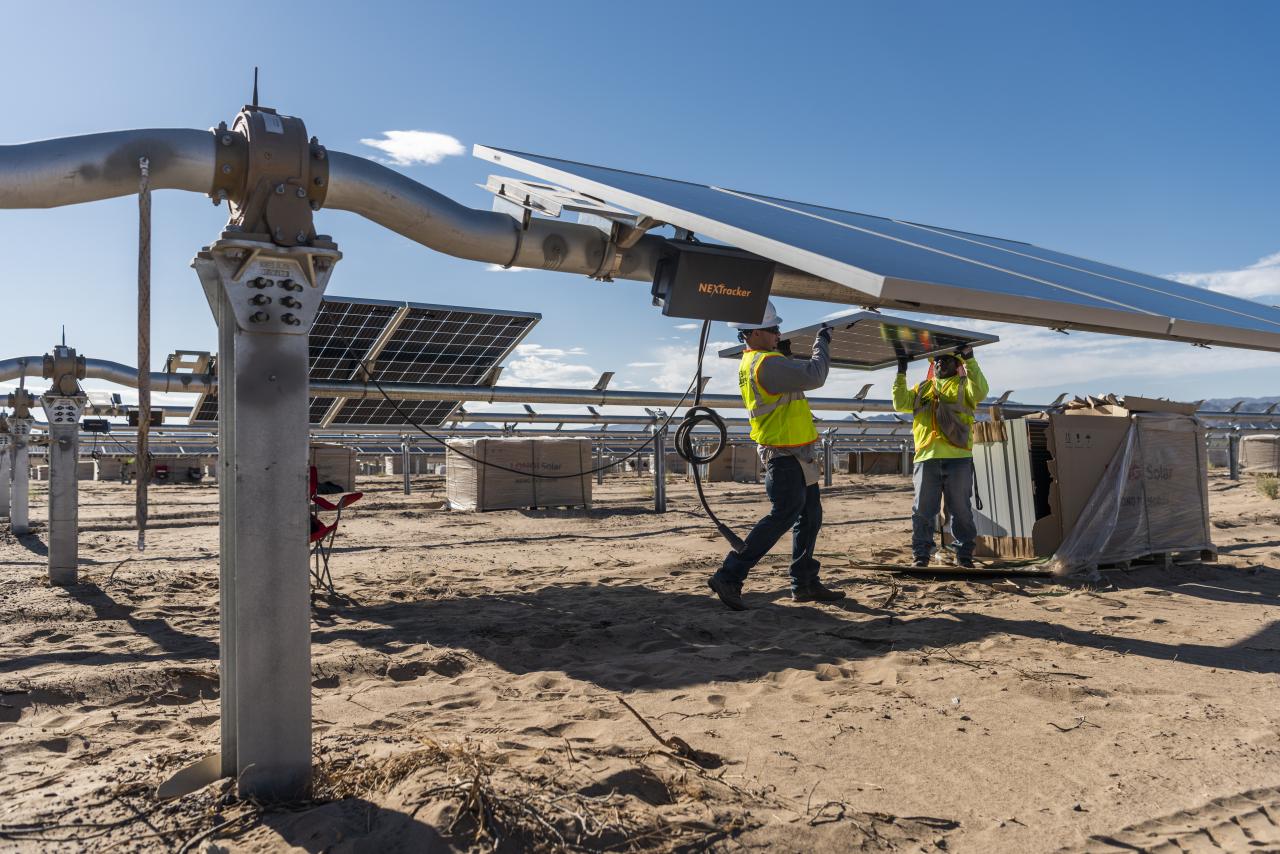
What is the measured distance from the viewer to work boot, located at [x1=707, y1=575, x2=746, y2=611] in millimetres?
5547

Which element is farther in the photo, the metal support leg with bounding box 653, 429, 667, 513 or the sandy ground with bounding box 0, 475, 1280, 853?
the metal support leg with bounding box 653, 429, 667, 513

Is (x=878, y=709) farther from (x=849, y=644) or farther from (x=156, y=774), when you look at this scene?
(x=156, y=774)

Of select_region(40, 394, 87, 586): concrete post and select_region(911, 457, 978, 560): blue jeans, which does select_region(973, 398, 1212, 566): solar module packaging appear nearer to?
select_region(911, 457, 978, 560): blue jeans

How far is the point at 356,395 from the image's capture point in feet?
36.5

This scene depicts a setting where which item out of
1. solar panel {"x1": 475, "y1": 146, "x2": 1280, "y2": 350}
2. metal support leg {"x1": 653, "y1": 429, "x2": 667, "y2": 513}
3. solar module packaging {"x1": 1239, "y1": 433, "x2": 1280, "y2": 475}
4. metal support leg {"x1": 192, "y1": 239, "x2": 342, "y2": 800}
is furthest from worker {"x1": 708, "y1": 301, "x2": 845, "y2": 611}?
solar module packaging {"x1": 1239, "y1": 433, "x2": 1280, "y2": 475}

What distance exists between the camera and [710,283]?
189 inches

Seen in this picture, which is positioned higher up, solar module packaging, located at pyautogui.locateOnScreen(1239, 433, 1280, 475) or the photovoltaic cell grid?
the photovoltaic cell grid

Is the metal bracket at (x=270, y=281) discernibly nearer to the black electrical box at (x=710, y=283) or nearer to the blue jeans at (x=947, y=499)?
the black electrical box at (x=710, y=283)

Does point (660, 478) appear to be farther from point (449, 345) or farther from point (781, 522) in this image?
point (781, 522)

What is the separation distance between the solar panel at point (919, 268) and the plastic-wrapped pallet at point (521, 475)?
874cm

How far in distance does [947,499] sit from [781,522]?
2151 millimetres

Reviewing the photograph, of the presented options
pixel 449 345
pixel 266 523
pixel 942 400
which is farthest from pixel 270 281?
pixel 449 345

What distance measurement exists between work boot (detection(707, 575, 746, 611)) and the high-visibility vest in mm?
983

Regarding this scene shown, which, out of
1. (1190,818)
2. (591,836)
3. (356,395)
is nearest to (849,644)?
(1190,818)
